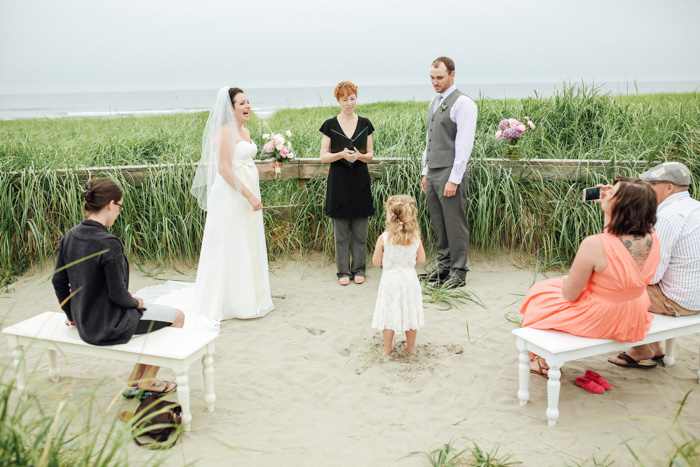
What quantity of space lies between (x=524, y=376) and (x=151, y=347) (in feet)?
7.99

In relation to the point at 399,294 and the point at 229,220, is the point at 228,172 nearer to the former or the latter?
the point at 229,220

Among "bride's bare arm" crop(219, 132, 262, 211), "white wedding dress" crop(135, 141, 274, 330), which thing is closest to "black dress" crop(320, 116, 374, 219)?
"white wedding dress" crop(135, 141, 274, 330)

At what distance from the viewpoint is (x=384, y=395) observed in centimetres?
387

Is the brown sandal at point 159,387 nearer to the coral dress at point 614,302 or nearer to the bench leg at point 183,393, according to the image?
the bench leg at point 183,393

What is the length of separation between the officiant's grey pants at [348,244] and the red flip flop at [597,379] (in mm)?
2853

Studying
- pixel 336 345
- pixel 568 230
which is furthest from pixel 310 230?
pixel 568 230

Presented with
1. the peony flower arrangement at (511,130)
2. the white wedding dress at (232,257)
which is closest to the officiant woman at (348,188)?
the white wedding dress at (232,257)

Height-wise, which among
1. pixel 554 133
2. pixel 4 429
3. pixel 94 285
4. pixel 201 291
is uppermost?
pixel 554 133

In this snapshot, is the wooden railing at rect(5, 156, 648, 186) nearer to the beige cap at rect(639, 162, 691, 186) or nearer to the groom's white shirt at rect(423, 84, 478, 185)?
the groom's white shirt at rect(423, 84, 478, 185)

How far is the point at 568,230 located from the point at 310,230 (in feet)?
10.2

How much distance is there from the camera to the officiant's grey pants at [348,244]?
241 inches

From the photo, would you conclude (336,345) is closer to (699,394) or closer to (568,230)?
(699,394)

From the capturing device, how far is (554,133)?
7.40m

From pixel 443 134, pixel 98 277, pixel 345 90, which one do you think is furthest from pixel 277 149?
pixel 98 277
